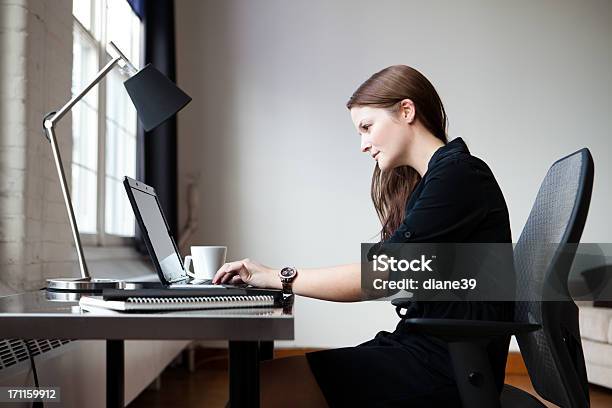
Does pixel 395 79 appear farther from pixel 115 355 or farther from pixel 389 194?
pixel 115 355

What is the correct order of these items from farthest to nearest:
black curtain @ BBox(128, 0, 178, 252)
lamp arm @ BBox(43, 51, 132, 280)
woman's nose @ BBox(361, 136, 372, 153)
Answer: black curtain @ BBox(128, 0, 178, 252), woman's nose @ BBox(361, 136, 372, 153), lamp arm @ BBox(43, 51, 132, 280)

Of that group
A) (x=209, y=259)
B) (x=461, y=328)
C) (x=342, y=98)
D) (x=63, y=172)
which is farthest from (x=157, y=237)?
(x=342, y=98)

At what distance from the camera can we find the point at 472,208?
140 cm

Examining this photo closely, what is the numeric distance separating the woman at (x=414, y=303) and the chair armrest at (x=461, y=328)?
0.34 feet

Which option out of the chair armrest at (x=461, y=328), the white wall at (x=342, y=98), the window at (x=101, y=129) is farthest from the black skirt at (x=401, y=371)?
the white wall at (x=342, y=98)

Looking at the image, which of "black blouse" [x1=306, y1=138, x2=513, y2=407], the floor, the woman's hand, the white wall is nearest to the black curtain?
the white wall

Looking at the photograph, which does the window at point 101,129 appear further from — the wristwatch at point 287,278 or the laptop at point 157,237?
the wristwatch at point 287,278

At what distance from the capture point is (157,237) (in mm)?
1764

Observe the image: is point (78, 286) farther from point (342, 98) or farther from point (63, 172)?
point (342, 98)

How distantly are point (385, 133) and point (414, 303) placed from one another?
421mm

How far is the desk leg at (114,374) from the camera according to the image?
1666mm

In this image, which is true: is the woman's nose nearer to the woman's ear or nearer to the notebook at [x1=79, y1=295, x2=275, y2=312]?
the woman's ear

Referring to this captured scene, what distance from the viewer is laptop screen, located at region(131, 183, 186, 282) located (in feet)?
5.45

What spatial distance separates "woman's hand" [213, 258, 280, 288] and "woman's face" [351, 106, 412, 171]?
41cm
